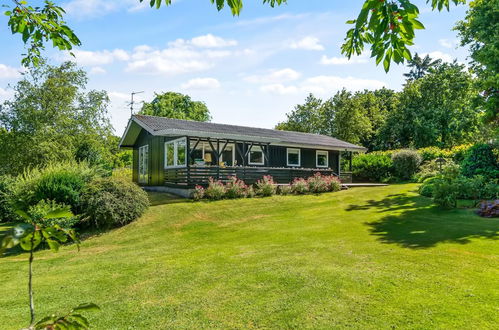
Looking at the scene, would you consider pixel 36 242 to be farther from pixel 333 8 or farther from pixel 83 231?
pixel 83 231

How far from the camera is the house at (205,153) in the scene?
1605 cm

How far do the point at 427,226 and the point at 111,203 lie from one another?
33.1ft

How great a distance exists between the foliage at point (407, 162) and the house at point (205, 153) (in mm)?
3778

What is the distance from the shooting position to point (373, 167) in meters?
26.3

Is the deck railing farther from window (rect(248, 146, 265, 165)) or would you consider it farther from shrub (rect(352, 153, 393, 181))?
shrub (rect(352, 153, 393, 181))

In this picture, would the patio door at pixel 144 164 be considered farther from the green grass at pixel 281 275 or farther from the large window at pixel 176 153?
the green grass at pixel 281 275

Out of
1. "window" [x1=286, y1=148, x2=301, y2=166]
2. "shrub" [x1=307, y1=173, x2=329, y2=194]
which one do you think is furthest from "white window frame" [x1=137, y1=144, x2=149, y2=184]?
"shrub" [x1=307, y1=173, x2=329, y2=194]

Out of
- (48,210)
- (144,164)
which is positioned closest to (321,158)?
(144,164)

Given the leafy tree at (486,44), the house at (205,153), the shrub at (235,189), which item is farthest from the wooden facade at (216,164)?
the leafy tree at (486,44)

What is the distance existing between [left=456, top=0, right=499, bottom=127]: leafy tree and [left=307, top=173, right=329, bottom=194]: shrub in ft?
28.4

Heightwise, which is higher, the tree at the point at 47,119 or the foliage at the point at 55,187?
the tree at the point at 47,119

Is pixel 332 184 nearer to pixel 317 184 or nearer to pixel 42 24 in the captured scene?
pixel 317 184

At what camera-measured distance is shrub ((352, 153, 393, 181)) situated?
84.7 ft

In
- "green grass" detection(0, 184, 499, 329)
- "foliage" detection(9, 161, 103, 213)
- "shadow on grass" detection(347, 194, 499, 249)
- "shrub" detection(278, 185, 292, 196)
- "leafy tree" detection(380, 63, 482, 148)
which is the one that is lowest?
"green grass" detection(0, 184, 499, 329)
